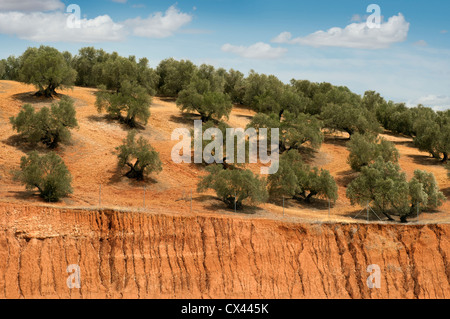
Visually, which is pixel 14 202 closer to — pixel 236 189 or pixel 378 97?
pixel 236 189

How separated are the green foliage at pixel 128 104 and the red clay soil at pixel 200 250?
54.5 ft

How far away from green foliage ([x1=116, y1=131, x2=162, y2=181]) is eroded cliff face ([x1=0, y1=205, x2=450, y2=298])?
10130 millimetres

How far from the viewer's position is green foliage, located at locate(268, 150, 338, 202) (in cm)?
3778

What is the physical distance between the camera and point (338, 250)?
2978 centimetres

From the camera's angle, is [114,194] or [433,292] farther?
[114,194]

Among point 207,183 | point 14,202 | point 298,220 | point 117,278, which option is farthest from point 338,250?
point 14,202

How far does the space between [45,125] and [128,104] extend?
34.8 ft

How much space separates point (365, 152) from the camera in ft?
148

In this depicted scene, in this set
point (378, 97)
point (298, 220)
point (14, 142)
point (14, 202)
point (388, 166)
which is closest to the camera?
point (14, 202)

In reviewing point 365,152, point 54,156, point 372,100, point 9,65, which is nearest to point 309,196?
point 365,152

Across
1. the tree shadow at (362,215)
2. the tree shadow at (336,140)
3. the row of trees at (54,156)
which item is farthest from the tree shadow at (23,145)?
the tree shadow at (336,140)

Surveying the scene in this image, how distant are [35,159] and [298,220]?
16594 mm

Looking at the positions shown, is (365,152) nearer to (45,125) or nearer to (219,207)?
(219,207)

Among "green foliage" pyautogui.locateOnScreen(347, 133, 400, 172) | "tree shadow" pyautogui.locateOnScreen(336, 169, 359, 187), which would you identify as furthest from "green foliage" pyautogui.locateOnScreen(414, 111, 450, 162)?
"tree shadow" pyautogui.locateOnScreen(336, 169, 359, 187)
